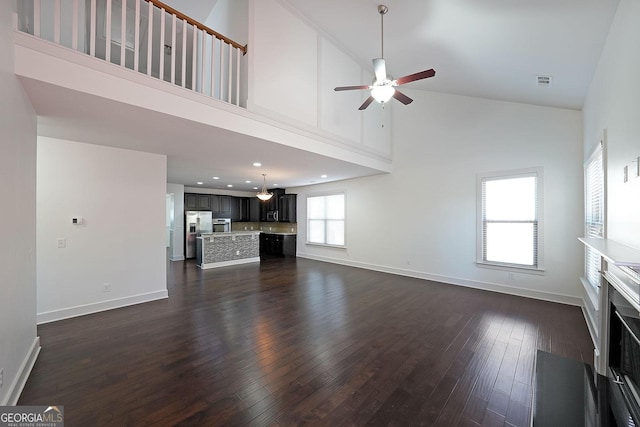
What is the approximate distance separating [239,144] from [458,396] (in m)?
3.81

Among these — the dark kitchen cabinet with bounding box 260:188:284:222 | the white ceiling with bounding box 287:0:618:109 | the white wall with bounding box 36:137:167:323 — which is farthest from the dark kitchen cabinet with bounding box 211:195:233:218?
the white ceiling with bounding box 287:0:618:109

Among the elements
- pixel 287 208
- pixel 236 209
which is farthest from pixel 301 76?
pixel 236 209

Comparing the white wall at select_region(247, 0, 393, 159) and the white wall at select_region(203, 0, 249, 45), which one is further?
the white wall at select_region(203, 0, 249, 45)

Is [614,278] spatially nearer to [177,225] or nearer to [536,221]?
[536,221]

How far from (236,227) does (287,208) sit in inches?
111

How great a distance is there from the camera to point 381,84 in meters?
2.90

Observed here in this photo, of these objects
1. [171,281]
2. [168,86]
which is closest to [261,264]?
[171,281]

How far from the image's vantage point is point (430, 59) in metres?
→ 3.94

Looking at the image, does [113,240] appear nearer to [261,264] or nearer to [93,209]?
[93,209]

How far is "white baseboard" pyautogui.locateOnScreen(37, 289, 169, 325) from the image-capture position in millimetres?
3291

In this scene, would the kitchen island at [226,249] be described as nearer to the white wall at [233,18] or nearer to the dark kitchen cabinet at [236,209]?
the dark kitchen cabinet at [236,209]

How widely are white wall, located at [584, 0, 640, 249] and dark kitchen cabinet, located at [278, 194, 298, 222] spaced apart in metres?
7.53

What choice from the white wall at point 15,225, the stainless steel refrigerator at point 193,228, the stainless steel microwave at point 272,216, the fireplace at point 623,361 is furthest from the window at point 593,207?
the stainless steel refrigerator at point 193,228

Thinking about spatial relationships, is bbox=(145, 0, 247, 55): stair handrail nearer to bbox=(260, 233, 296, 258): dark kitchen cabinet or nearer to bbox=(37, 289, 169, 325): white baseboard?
bbox=(37, 289, 169, 325): white baseboard
